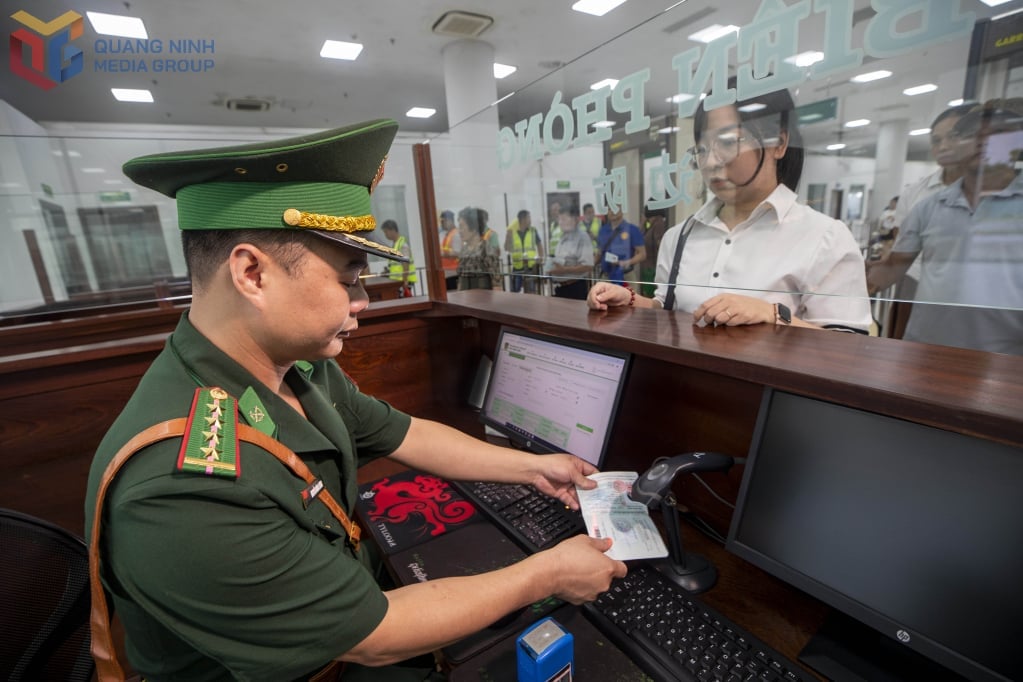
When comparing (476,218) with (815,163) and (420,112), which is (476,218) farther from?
(420,112)

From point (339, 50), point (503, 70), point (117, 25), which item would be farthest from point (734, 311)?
point (503, 70)

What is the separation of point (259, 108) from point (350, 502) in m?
7.44

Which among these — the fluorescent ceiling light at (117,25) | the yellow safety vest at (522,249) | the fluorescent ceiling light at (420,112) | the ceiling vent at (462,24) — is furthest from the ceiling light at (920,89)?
the fluorescent ceiling light at (420,112)

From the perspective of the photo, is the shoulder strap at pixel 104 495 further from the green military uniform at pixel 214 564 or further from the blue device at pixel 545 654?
the blue device at pixel 545 654

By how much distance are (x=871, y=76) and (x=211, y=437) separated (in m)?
1.25

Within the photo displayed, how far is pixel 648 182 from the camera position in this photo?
122 centimetres

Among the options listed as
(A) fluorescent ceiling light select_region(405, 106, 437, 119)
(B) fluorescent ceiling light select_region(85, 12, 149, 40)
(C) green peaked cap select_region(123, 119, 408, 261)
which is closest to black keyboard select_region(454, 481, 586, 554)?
(C) green peaked cap select_region(123, 119, 408, 261)

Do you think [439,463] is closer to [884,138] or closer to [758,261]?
[758,261]

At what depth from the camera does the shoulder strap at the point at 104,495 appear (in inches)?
22.3

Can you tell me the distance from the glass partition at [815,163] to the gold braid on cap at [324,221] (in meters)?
0.70

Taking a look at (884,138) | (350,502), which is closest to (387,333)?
(350,502)

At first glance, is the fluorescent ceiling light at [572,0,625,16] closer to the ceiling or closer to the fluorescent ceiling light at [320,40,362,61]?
the ceiling

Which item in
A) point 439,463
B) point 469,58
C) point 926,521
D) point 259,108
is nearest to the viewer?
point 926,521

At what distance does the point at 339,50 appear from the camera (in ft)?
15.9
